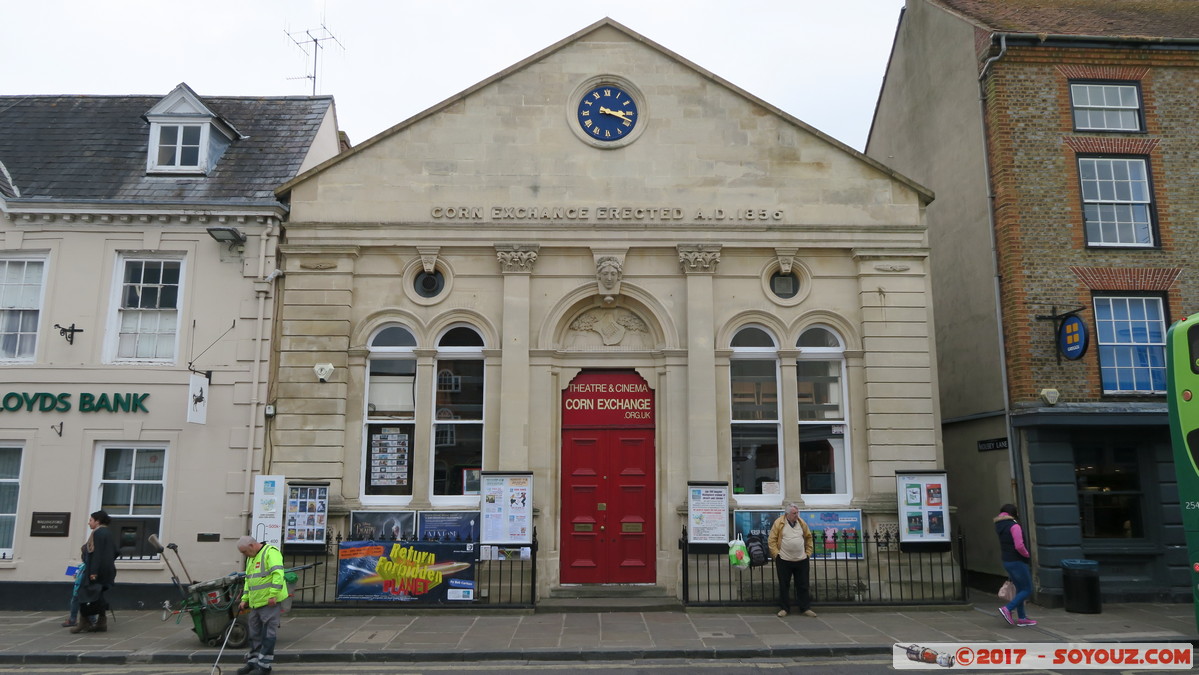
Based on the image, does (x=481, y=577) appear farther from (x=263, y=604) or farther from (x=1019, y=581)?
(x=1019, y=581)

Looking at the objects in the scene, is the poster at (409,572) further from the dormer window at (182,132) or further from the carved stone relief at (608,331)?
the dormer window at (182,132)

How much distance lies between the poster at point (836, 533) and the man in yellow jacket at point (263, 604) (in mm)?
8024

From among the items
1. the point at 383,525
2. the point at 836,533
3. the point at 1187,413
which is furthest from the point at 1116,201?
the point at 383,525

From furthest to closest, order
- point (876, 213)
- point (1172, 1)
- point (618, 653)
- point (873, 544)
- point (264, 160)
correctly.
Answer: point (1172, 1)
point (264, 160)
point (876, 213)
point (873, 544)
point (618, 653)

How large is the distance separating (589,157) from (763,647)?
27.8ft

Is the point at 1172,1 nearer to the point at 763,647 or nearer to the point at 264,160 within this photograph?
the point at 763,647

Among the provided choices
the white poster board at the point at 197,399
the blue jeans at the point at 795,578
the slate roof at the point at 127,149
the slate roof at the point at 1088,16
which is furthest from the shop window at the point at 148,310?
the slate roof at the point at 1088,16

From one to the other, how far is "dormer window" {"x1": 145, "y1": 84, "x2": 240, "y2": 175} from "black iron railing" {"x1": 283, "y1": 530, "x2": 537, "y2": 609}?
7344mm

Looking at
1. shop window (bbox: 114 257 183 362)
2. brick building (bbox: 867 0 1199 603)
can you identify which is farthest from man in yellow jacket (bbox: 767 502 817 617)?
shop window (bbox: 114 257 183 362)

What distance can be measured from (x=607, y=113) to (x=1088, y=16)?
10.4 m

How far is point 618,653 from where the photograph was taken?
33.4 ft

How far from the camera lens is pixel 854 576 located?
1344cm

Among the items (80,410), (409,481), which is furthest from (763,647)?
(80,410)

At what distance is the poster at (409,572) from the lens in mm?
12781
